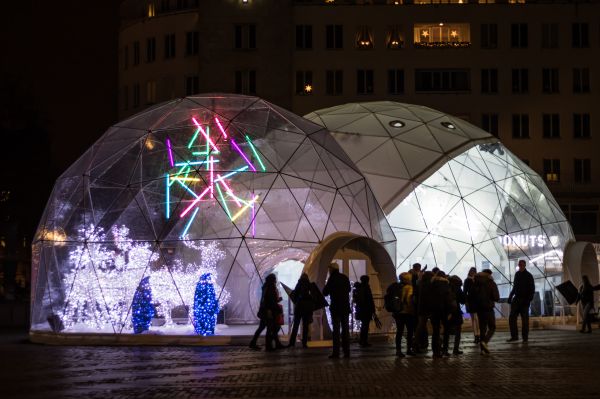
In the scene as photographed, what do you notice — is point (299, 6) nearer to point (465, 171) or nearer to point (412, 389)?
point (465, 171)

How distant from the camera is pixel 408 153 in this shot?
1437 inches

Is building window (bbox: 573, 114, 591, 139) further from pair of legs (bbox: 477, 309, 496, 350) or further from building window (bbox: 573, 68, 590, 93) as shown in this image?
pair of legs (bbox: 477, 309, 496, 350)

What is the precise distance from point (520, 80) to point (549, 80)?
188 cm

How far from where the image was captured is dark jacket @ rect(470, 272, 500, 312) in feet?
71.0

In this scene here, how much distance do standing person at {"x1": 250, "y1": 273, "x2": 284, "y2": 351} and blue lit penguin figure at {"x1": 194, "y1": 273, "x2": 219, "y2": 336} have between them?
2471 mm

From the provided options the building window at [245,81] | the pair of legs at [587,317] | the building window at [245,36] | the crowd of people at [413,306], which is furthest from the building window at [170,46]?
the crowd of people at [413,306]

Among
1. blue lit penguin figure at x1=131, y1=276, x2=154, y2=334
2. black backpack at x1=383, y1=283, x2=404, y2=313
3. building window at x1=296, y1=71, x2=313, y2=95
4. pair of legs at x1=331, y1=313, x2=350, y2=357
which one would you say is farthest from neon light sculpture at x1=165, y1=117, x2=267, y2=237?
building window at x1=296, y1=71, x2=313, y2=95

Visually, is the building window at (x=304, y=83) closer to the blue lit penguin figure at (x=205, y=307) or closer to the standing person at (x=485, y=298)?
the blue lit penguin figure at (x=205, y=307)

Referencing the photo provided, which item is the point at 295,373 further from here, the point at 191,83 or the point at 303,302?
the point at 191,83

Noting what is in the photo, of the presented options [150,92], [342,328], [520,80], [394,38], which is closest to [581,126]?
[520,80]

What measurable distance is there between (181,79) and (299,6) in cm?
898

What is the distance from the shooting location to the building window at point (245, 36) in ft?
199

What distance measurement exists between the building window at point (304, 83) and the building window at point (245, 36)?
3430mm

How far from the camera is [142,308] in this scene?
2611 cm
